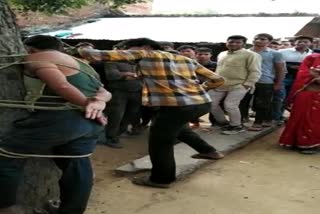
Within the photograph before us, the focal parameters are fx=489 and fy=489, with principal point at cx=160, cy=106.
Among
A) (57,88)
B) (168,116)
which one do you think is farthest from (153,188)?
(57,88)

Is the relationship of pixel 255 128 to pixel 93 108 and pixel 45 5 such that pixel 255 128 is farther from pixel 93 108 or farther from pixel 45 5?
pixel 93 108

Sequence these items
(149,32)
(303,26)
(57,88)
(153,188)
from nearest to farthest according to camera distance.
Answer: (57,88) < (153,188) < (303,26) < (149,32)

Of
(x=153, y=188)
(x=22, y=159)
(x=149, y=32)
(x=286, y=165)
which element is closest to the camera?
(x=22, y=159)

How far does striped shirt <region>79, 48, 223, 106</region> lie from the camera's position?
13.7 ft

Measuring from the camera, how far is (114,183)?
4828 mm

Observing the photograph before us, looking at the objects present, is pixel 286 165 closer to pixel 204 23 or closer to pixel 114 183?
pixel 114 183

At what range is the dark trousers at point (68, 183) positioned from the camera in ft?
10.1

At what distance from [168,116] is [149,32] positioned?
852 cm

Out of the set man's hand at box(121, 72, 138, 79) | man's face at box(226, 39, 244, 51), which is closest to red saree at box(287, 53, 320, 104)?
man's face at box(226, 39, 244, 51)

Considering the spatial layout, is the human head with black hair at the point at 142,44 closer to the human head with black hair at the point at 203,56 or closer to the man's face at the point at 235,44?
the man's face at the point at 235,44

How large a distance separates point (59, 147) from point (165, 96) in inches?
53.2

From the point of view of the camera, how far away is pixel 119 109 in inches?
258

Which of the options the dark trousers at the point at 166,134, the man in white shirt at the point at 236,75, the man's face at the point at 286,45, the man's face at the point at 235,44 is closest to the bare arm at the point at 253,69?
the man in white shirt at the point at 236,75

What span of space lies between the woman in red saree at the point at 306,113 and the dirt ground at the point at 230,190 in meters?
0.22
